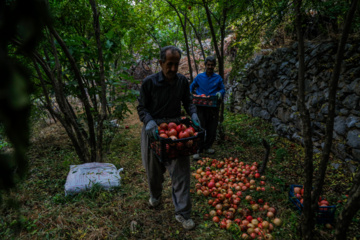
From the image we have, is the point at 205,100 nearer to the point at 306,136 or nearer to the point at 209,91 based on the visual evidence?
the point at 209,91

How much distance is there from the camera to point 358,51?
138 inches

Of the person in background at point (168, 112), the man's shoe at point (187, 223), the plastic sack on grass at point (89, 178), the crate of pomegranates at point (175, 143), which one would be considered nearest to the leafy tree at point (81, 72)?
the plastic sack on grass at point (89, 178)

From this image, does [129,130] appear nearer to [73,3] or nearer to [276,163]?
[73,3]

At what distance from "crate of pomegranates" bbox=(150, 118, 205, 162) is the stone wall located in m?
3.02

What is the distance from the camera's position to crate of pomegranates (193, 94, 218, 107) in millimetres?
4023

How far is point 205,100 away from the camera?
406cm

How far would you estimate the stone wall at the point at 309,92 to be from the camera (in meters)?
3.53

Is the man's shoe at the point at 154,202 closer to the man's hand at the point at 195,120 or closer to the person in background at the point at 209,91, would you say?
the man's hand at the point at 195,120

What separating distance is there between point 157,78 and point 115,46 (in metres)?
2.24

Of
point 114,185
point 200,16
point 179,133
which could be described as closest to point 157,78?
point 179,133

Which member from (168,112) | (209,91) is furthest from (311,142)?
(209,91)

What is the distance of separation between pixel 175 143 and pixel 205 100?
2.27 meters

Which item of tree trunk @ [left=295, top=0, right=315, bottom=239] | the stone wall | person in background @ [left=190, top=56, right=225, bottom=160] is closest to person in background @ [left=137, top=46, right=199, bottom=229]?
tree trunk @ [left=295, top=0, right=315, bottom=239]

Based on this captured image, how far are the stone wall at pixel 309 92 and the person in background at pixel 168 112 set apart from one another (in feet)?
9.85
